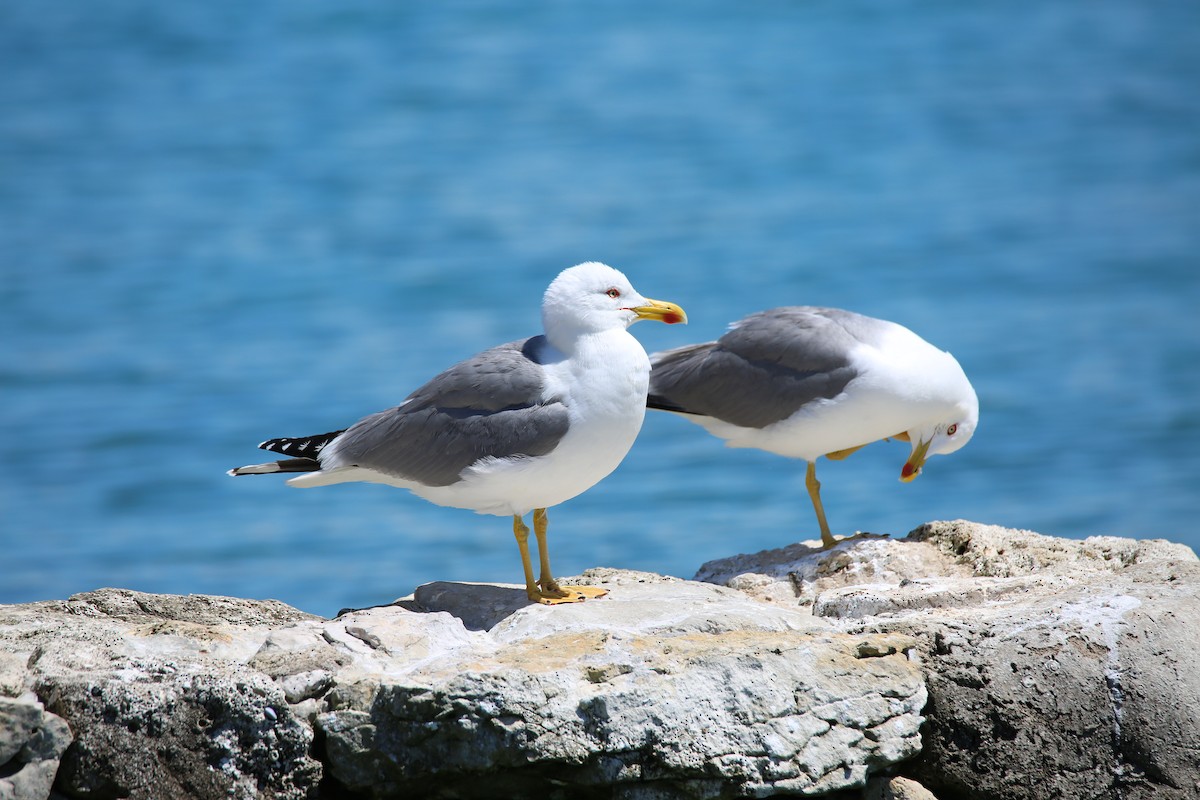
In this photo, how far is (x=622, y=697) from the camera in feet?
16.0

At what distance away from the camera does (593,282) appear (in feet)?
20.4

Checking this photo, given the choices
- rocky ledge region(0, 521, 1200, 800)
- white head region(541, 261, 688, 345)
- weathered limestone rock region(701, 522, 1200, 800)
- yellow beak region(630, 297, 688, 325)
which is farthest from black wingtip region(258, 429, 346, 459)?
weathered limestone rock region(701, 522, 1200, 800)

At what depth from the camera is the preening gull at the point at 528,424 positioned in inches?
236

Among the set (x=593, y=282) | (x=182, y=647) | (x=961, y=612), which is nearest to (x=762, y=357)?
(x=593, y=282)

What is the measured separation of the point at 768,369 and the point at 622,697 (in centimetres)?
329

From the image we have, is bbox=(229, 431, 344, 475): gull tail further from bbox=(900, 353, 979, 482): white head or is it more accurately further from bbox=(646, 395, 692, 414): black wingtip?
bbox=(900, 353, 979, 482): white head

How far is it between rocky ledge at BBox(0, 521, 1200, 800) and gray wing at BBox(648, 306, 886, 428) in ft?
6.19

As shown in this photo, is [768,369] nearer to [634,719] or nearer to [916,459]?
[916,459]

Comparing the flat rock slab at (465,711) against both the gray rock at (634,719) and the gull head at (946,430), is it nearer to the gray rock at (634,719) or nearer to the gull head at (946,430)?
the gray rock at (634,719)

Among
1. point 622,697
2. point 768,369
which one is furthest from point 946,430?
point 622,697

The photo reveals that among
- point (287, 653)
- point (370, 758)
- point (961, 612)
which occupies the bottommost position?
point (370, 758)

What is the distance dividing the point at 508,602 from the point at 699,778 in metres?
1.41

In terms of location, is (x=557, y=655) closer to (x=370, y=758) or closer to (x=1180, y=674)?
(x=370, y=758)

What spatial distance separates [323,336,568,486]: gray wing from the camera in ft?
19.6
